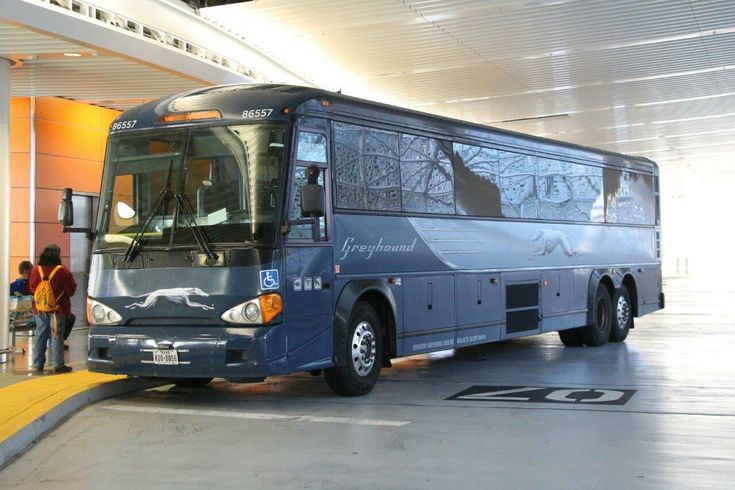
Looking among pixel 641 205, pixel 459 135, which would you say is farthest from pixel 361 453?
pixel 641 205

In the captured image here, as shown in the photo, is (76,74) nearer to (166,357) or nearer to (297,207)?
(297,207)

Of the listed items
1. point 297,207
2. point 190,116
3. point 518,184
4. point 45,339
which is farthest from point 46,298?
point 518,184

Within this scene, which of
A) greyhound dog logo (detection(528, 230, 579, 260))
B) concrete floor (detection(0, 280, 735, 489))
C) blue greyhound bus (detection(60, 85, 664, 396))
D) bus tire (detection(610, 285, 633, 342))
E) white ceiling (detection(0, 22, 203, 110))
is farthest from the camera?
bus tire (detection(610, 285, 633, 342))

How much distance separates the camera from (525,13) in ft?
60.1

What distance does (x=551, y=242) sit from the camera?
16.8 meters

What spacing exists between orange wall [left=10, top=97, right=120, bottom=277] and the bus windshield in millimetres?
9405

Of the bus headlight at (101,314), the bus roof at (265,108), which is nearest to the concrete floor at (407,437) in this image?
the bus headlight at (101,314)

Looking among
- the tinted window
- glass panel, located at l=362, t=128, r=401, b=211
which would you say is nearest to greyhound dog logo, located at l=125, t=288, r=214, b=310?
the tinted window

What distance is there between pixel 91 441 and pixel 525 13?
38.9 feet

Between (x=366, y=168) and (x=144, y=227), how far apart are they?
8.82 feet

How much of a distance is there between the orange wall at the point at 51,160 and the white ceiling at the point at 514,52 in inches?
176

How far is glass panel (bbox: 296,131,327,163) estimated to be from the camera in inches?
438

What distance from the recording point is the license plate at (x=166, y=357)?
A: 10758 mm

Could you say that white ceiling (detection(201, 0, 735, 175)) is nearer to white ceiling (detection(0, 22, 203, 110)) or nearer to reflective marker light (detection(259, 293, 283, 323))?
white ceiling (detection(0, 22, 203, 110))
